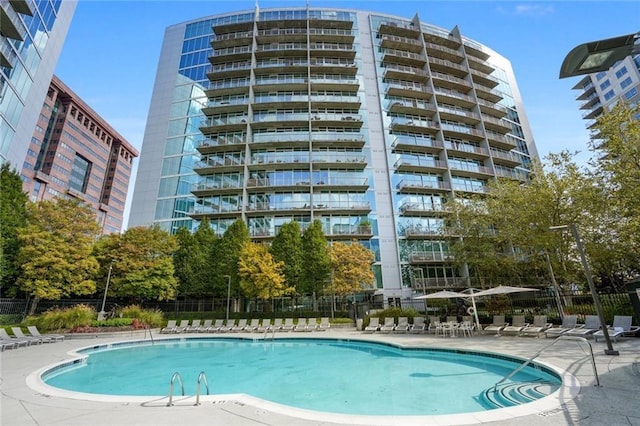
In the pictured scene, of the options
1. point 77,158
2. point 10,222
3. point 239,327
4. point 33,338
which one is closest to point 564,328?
point 239,327

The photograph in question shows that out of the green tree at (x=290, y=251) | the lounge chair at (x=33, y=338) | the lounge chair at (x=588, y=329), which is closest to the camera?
the lounge chair at (x=588, y=329)

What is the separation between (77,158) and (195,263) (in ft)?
280

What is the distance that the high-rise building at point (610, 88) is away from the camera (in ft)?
181

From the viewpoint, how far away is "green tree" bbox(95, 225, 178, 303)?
80.5 feet

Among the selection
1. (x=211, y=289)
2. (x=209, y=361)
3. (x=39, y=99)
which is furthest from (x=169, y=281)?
(x=39, y=99)

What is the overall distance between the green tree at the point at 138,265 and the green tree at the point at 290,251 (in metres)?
9.38

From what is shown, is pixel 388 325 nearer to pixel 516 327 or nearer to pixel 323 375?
pixel 516 327

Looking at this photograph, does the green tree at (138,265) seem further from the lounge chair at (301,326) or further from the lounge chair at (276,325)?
the lounge chair at (301,326)

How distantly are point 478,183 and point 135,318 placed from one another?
125ft

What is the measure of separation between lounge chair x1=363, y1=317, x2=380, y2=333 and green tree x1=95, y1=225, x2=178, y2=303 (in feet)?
56.4

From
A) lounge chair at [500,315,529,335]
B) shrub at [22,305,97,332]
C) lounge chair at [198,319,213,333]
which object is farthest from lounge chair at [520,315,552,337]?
shrub at [22,305,97,332]

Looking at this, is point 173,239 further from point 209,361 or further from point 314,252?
point 209,361

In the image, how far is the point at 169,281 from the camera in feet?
84.6

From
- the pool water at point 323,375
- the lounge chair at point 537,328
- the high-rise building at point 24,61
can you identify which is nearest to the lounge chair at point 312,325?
the pool water at point 323,375
